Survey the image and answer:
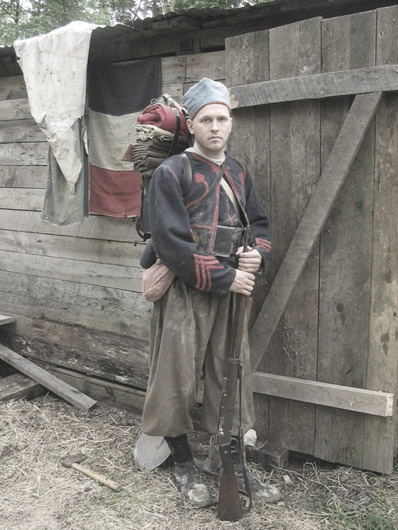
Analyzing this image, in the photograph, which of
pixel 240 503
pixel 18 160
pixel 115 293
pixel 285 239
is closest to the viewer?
pixel 240 503

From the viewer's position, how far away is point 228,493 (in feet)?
8.97

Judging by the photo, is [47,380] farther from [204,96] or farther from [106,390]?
[204,96]

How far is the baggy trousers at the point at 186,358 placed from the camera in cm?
286

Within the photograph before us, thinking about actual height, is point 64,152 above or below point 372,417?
above

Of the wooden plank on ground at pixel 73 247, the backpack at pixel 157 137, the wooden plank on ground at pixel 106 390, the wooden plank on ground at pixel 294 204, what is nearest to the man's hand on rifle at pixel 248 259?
the wooden plank on ground at pixel 294 204

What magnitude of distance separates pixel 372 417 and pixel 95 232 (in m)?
2.57

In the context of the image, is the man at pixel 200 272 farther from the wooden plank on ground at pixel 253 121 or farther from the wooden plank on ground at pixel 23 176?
the wooden plank on ground at pixel 23 176

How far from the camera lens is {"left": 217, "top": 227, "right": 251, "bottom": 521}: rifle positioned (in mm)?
2727

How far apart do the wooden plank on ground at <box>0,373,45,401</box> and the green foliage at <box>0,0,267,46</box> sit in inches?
441

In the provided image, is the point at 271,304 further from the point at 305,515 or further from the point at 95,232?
the point at 95,232

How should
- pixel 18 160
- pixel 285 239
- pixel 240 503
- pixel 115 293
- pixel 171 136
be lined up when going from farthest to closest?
pixel 18 160, pixel 115 293, pixel 285 239, pixel 171 136, pixel 240 503

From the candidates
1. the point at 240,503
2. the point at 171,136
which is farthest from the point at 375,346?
the point at 171,136

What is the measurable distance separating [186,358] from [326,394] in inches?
35.5

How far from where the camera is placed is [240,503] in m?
2.77
